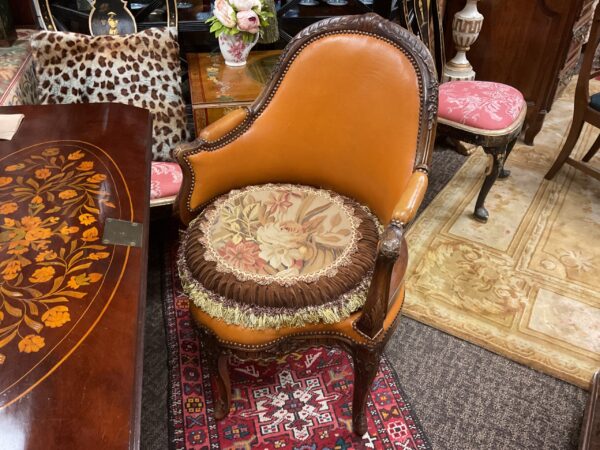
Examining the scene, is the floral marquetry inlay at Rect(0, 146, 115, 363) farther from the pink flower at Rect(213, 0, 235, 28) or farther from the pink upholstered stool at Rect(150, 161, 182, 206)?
the pink flower at Rect(213, 0, 235, 28)

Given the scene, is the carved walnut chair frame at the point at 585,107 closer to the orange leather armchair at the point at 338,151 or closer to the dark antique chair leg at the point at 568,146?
the dark antique chair leg at the point at 568,146

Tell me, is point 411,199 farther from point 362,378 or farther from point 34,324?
point 34,324

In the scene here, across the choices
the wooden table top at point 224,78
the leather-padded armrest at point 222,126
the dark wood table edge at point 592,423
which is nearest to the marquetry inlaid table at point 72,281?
the leather-padded armrest at point 222,126

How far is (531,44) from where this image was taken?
3.05 m

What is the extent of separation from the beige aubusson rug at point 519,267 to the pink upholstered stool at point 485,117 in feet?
0.96

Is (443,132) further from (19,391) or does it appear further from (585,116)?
(19,391)

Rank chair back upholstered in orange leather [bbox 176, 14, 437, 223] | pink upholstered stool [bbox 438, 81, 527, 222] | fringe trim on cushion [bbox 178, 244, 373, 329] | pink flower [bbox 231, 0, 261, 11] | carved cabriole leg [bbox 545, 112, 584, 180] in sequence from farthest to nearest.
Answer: carved cabriole leg [bbox 545, 112, 584, 180] → pink upholstered stool [bbox 438, 81, 527, 222] → pink flower [bbox 231, 0, 261, 11] → chair back upholstered in orange leather [bbox 176, 14, 437, 223] → fringe trim on cushion [bbox 178, 244, 373, 329]

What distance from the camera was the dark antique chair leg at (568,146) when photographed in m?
2.72

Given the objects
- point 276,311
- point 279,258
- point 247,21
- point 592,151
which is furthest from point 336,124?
point 592,151

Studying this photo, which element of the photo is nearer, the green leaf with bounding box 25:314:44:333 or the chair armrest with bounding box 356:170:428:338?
the green leaf with bounding box 25:314:44:333

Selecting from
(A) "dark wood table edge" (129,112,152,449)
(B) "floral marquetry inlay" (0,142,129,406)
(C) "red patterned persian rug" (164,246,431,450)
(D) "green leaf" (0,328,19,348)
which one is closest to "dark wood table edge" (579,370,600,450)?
(C) "red patterned persian rug" (164,246,431,450)

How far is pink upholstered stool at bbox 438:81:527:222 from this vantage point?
91.7 inches

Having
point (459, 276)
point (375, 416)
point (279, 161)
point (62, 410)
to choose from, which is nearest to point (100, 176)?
point (279, 161)

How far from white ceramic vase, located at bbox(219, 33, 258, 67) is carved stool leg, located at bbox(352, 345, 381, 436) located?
1.44 m
